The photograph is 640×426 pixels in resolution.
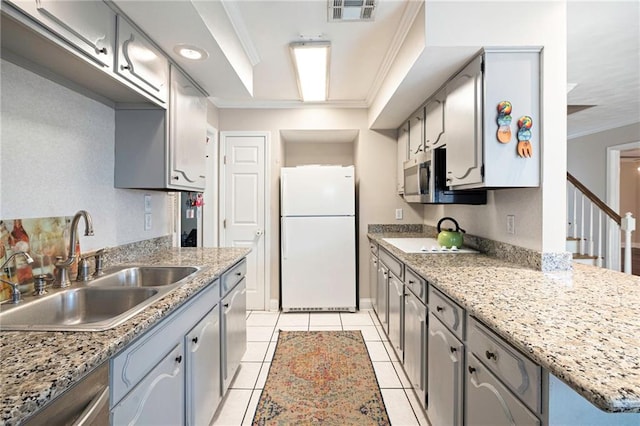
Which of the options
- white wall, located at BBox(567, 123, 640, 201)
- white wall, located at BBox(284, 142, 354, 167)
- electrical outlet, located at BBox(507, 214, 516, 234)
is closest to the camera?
electrical outlet, located at BBox(507, 214, 516, 234)

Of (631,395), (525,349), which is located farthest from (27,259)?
(631,395)

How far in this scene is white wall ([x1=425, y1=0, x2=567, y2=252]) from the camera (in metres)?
1.61

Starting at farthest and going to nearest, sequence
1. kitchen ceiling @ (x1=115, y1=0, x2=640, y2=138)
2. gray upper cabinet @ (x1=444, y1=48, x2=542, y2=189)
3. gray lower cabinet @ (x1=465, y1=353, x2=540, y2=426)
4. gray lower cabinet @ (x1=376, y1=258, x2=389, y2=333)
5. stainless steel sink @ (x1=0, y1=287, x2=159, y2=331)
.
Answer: gray lower cabinet @ (x1=376, y1=258, x2=389, y2=333) → gray upper cabinet @ (x1=444, y1=48, x2=542, y2=189) → kitchen ceiling @ (x1=115, y1=0, x2=640, y2=138) → stainless steel sink @ (x1=0, y1=287, x2=159, y2=331) → gray lower cabinet @ (x1=465, y1=353, x2=540, y2=426)

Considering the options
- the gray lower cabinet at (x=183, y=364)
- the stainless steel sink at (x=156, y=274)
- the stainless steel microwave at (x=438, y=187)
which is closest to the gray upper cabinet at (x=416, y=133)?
the stainless steel microwave at (x=438, y=187)

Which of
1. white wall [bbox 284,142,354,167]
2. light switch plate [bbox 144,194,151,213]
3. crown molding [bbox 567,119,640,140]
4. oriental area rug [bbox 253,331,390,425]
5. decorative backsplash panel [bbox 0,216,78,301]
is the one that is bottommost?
oriental area rug [bbox 253,331,390,425]

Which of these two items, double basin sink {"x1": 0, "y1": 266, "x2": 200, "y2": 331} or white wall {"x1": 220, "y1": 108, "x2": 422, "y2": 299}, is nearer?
double basin sink {"x1": 0, "y1": 266, "x2": 200, "y2": 331}

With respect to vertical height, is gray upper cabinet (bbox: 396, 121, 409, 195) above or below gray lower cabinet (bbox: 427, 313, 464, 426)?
above

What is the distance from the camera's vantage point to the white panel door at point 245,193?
345 cm

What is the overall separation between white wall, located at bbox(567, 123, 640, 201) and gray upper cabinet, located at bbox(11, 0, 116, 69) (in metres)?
5.98

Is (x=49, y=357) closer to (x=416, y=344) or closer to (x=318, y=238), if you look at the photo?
(x=416, y=344)

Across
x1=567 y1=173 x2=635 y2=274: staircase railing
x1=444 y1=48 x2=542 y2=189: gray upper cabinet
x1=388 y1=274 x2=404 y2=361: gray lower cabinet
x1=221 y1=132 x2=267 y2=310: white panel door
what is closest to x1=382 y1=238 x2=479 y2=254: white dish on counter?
x1=388 y1=274 x2=404 y2=361: gray lower cabinet

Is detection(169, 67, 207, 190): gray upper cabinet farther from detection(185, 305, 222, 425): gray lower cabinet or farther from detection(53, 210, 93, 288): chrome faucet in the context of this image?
detection(185, 305, 222, 425): gray lower cabinet

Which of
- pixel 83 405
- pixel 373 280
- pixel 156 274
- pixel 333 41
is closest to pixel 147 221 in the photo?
pixel 156 274

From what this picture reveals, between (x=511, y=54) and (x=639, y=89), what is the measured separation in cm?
261
